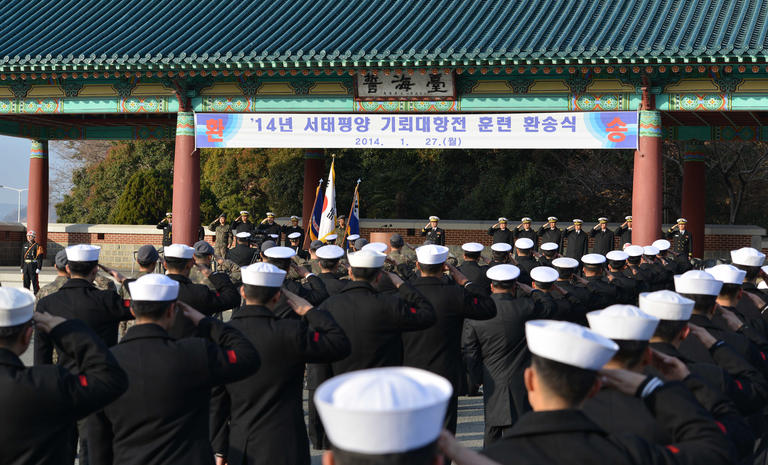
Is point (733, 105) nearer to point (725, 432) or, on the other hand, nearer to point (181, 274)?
point (181, 274)

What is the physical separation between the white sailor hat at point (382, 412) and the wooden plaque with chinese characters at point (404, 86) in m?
13.2

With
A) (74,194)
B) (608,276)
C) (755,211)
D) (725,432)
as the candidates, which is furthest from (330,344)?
(74,194)

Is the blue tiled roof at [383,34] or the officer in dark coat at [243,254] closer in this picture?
the officer in dark coat at [243,254]

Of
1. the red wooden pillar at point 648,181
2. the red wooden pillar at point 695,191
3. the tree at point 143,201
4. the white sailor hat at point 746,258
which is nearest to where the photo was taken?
the white sailor hat at point 746,258

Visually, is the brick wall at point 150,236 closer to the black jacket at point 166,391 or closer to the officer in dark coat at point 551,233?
the officer in dark coat at point 551,233

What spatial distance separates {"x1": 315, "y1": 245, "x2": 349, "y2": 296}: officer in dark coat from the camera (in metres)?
6.83

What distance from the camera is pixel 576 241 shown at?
18.5 m

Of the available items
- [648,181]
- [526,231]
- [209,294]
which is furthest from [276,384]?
[526,231]

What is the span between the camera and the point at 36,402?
3.25 meters

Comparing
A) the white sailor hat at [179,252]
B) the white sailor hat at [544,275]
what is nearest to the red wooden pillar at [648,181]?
the white sailor hat at [544,275]

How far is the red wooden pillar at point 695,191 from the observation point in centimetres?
1950

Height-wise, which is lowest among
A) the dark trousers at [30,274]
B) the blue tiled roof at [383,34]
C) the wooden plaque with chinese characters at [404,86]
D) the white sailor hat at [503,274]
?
the dark trousers at [30,274]

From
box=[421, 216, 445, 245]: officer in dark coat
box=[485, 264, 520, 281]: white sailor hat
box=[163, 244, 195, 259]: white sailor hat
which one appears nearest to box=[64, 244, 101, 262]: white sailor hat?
box=[163, 244, 195, 259]: white sailor hat

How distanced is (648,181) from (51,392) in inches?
505
